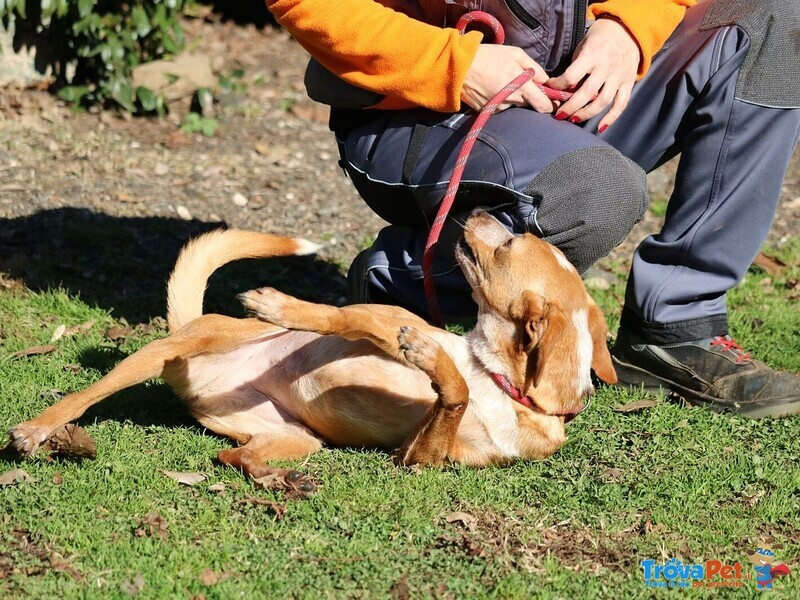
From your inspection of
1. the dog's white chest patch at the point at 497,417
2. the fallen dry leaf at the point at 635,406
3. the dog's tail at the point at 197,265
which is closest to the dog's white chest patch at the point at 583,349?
the dog's white chest patch at the point at 497,417

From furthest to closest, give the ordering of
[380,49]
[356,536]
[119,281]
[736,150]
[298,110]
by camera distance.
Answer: [298,110] < [119,281] < [736,150] < [380,49] < [356,536]

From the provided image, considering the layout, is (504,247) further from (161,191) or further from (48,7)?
(48,7)

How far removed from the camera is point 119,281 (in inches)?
191

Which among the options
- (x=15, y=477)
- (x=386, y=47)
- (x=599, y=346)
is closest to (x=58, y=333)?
(x=15, y=477)

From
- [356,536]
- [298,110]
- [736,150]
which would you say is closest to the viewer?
[356,536]

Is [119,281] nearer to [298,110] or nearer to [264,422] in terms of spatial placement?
[264,422]

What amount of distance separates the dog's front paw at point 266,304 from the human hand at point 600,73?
132 centimetres

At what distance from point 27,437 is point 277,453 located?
2.73 feet

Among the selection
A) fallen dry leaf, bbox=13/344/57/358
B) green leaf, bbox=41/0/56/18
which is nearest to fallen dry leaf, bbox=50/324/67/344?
fallen dry leaf, bbox=13/344/57/358

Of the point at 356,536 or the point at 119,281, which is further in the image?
the point at 119,281

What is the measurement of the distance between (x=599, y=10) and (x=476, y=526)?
2121mm

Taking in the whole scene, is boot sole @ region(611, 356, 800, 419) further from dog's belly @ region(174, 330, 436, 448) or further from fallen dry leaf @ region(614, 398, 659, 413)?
dog's belly @ region(174, 330, 436, 448)

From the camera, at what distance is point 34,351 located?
13.2 feet

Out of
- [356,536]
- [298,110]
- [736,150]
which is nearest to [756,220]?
[736,150]
